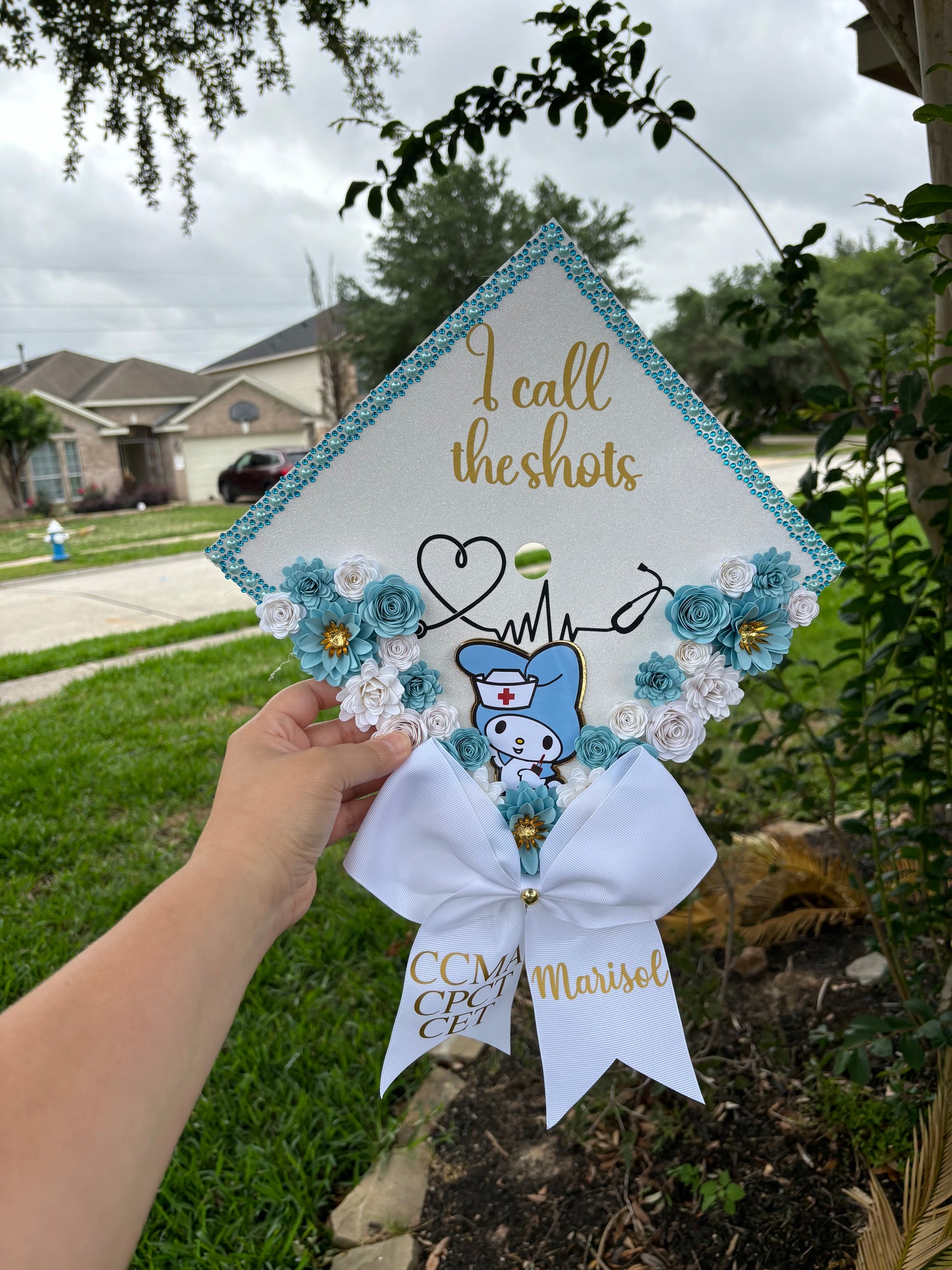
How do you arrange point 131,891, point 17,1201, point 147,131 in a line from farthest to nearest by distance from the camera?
point 147,131 < point 131,891 < point 17,1201

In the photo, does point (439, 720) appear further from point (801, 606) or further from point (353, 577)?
point (801, 606)

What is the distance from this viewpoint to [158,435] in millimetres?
24016

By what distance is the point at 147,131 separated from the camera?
9.12 feet

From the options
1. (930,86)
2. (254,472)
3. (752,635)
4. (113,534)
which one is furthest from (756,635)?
(254,472)

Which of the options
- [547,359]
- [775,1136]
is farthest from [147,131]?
[775,1136]

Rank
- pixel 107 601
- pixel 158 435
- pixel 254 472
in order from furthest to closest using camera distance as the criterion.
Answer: pixel 158 435 → pixel 254 472 → pixel 107 601

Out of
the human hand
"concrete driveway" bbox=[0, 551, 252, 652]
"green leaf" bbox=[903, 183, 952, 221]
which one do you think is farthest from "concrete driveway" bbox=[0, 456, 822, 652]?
"green leaf" bbox=[903, 183, 952, 221]

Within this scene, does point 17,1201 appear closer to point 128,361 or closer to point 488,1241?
point 488,1241

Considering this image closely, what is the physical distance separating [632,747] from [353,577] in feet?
1.28

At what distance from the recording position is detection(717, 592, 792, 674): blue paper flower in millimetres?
940

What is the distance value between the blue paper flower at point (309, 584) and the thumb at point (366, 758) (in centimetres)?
17

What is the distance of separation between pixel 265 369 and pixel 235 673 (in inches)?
1037

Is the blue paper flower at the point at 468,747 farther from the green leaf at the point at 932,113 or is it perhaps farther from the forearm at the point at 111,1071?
the green leaf at the point at 932,113

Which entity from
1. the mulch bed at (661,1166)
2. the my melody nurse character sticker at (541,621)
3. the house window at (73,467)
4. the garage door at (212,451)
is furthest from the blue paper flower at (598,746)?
the house window at (73,467)
